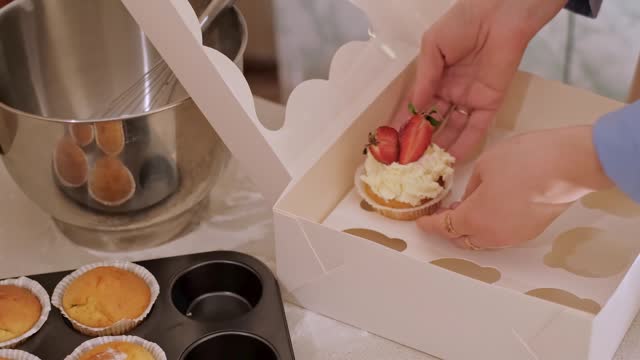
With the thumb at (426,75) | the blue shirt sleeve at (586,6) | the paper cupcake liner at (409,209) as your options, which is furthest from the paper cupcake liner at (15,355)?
the blue shirt sleeve at (586,6)

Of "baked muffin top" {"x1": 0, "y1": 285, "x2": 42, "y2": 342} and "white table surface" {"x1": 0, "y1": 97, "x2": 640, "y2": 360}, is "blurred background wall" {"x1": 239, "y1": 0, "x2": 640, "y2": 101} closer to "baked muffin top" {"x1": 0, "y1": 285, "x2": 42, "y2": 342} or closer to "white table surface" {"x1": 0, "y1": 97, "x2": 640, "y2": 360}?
"white table surface" {"x1": 0, "y1": 97, "x2": 640, "y2": 360}

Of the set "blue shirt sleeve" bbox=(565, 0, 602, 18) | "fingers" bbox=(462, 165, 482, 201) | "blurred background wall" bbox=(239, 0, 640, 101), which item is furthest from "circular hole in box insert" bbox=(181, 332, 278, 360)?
"blurred background wall" bbox=(239, 0, 640, 101)

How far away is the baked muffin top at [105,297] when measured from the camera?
0.98 meters

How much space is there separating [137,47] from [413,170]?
0.42 meters

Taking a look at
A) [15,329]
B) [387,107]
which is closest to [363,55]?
[387,107]

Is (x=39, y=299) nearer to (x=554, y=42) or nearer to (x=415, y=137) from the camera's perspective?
(x=415, y=137)

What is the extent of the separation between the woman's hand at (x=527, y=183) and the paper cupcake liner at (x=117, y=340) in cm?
35

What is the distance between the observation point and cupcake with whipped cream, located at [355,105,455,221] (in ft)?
3.62

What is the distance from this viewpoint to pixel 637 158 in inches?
32.2

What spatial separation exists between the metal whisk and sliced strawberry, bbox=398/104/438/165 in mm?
318

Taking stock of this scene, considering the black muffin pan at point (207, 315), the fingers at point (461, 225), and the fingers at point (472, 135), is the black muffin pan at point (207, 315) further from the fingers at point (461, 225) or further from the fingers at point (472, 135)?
the fingers at point (472, 135)

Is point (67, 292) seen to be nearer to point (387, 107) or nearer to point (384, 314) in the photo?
point (384, 314)

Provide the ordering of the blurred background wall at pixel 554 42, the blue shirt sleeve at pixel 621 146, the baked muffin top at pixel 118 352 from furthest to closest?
the blurred background wall at pixel 554 42 → the baked muffin top at pixel 118 352 → the blue shirt sleeve at pixel 621 146

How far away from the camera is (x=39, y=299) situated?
1000mm
